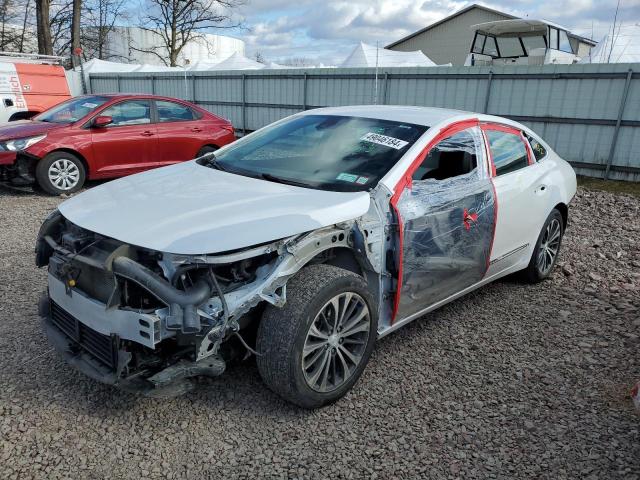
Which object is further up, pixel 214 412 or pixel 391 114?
pixel 391 114

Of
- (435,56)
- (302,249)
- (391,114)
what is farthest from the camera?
(435,56)

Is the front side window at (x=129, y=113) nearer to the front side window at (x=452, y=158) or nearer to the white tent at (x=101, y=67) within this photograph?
the front side window at (x=452, y=158)

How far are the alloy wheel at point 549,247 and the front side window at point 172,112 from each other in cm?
639

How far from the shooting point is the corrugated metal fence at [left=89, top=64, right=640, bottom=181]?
30.9 feet

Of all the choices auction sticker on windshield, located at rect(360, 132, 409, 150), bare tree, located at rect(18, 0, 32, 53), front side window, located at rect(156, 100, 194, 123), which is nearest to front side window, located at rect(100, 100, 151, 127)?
front side window, located at rect(156, 100, 194, 123)

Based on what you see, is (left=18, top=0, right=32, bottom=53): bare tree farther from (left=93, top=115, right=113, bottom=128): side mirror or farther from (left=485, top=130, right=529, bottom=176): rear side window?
(left=485, top=130, right=529, bottom=176): rear side window

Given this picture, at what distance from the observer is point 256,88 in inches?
581

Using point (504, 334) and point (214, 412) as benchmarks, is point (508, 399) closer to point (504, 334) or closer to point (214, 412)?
point (504, 334)

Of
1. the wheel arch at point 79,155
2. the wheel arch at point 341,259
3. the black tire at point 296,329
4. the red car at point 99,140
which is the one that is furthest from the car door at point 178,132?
the black tire at point 296,329

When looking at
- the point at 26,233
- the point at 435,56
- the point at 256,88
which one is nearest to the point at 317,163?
the point at 26,233

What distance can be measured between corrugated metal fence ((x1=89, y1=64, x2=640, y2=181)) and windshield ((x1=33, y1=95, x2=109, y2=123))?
6191 mm

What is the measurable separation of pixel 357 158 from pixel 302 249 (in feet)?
3.20

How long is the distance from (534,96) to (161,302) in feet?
31.5

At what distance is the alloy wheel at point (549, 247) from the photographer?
4738 millimetres
